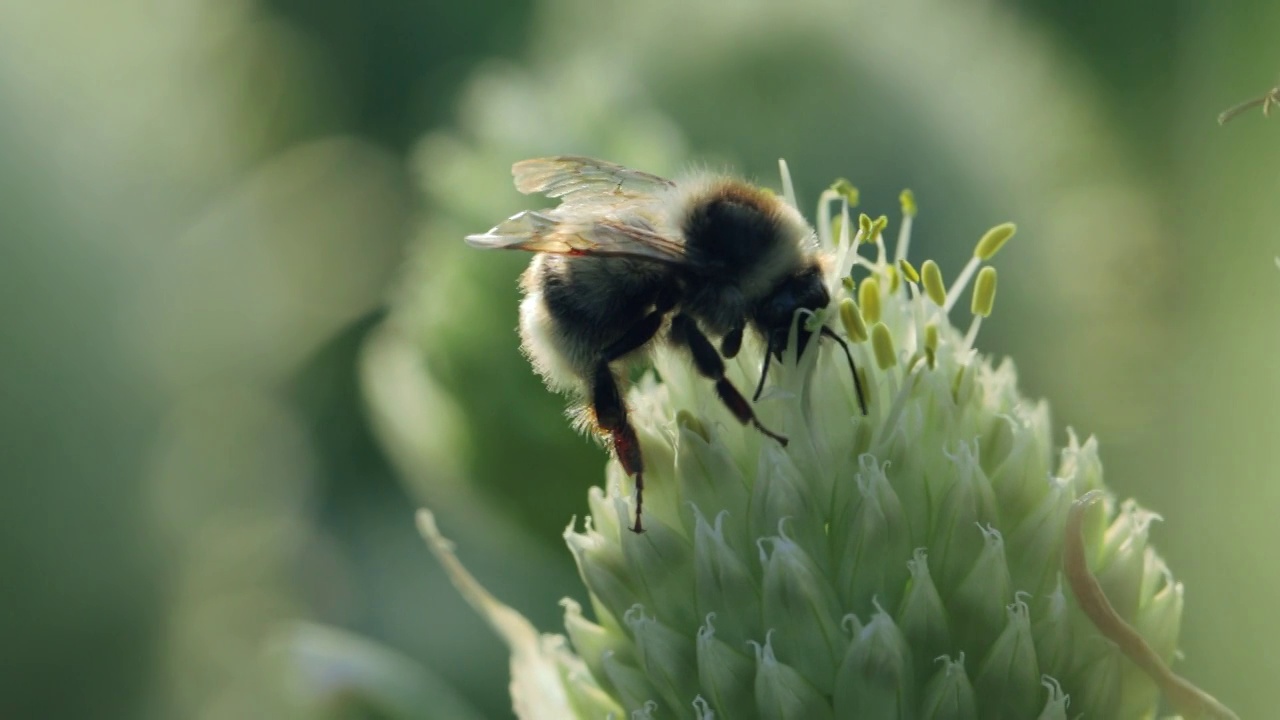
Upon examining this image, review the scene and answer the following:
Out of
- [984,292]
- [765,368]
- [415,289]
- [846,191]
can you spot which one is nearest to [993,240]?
[984,292]

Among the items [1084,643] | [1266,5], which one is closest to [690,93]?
[1266,5]

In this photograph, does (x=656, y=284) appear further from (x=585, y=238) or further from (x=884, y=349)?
(x=884, y=349)

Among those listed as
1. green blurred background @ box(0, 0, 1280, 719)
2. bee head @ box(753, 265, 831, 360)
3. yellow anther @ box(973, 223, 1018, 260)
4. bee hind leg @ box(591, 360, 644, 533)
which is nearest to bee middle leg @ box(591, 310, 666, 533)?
bee hind leg @ box(591, 360, 644, 533)

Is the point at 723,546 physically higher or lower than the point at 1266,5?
lower

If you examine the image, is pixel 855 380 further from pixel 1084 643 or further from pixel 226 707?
pixel 226 707

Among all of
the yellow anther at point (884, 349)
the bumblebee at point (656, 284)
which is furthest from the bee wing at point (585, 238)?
the yellow anther at point (884, 349)

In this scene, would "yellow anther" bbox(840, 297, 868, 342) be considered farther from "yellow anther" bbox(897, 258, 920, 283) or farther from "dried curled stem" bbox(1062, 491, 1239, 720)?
"dried curled stem" bbox(1062, 491, 1239, 720)

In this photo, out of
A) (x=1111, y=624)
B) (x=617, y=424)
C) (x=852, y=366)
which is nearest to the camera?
(x=1111, y=624)
